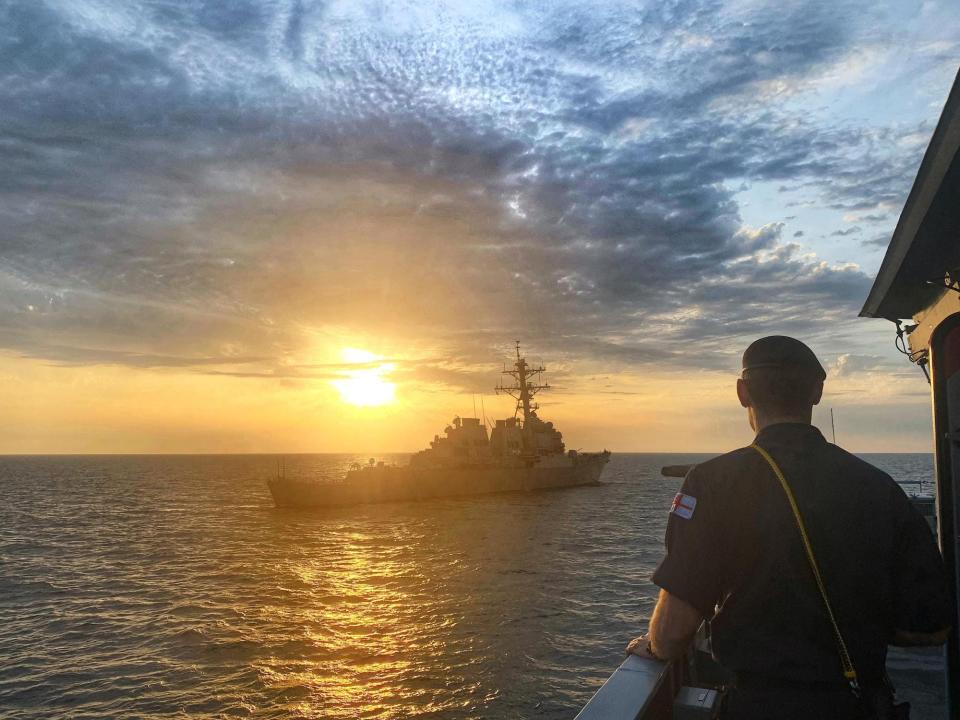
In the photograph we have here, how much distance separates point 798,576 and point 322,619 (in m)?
17.7

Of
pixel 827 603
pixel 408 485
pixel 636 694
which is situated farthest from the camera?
pixel 408 485

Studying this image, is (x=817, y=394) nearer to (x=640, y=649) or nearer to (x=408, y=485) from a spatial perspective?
(x=640, y=649)

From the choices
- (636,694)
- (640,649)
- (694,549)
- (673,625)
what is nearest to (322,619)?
(640,649)

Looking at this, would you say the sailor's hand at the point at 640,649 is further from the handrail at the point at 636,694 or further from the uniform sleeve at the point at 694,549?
the uniform sleeve at the point at 694,549

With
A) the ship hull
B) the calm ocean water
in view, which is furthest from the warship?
the calm ocean water

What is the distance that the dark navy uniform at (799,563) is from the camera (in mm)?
2010

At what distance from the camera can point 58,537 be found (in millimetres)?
36500

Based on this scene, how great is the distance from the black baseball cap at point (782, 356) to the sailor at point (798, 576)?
21 cm

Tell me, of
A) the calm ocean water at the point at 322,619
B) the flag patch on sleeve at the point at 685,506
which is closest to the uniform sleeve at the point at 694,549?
the flag patch on sleeve at the point at 685,506

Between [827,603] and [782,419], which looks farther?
[782,419]

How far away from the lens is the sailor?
2.01 metres

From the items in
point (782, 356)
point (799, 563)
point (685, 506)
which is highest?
point (782, 356)

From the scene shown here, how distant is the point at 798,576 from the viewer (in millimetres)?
2008

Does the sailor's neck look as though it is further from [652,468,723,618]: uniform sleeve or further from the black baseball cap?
[652,468,723,618]: uniform sleeve
